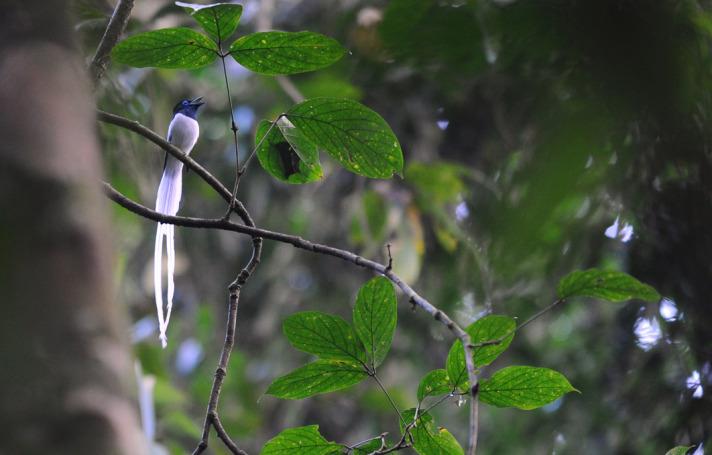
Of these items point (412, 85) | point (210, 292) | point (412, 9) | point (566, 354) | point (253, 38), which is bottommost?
point (210, 292)

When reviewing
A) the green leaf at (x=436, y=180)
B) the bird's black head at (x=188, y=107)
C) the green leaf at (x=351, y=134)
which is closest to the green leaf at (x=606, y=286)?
the green leaf at (x=351, y=134)

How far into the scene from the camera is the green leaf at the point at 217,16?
1.45 metres

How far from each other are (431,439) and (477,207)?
671 mm

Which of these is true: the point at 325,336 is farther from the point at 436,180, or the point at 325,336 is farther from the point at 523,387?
the point at 436,180

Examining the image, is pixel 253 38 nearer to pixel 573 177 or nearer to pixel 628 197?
pixel 628 197

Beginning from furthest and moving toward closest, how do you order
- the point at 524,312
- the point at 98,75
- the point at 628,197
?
the point at 524,312
the point at 98,75
the point at 628,197

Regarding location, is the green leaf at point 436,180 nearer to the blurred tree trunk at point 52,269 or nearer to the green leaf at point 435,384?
the green leaf at point 435,384

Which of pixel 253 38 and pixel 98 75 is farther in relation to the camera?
pixel 98 75

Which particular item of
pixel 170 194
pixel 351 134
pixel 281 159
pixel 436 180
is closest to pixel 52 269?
pixel 351 134

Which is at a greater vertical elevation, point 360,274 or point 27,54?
point 27,54

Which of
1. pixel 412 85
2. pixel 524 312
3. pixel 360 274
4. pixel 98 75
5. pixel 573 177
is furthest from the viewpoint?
pixel 360 274

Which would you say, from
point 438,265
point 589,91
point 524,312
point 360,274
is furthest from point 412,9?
point 360,274

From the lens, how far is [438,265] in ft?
15.9

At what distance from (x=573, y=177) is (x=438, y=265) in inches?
164
